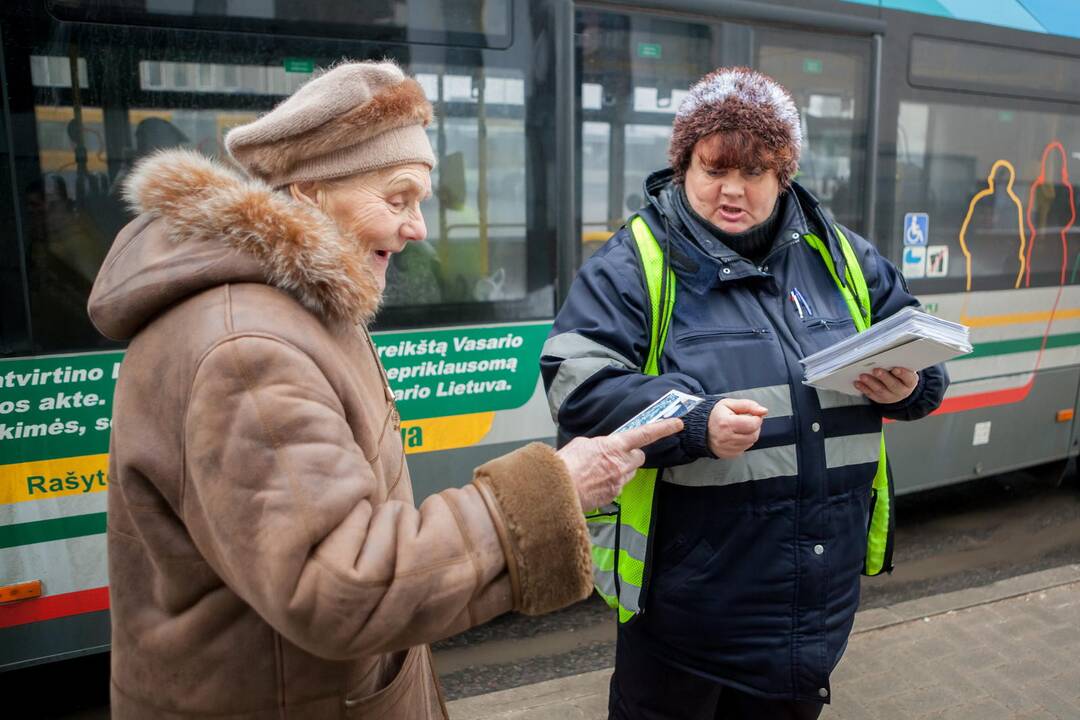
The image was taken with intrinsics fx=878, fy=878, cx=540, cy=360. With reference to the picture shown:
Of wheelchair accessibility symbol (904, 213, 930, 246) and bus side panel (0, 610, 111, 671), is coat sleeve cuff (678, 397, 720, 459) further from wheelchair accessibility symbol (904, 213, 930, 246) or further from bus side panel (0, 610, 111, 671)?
wheelchair accessibility symbol (904, 213, 930, 246)

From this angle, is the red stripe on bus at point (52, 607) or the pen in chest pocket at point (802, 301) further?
the red stripe on bus at point (52, 607)

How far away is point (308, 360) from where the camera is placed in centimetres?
115

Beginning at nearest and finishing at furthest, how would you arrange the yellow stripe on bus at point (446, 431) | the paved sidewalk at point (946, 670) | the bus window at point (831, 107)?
1. the paved sidewalk at point (946, 670)
2. the yellow stripe on bus at point (446, 431)
3. the bus window at point (831, 107)

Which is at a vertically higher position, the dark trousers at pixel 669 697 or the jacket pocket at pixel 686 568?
the jacket pocket at pixel 686 568

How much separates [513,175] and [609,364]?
78.0 inches

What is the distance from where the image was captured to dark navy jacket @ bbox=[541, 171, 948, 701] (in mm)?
1948

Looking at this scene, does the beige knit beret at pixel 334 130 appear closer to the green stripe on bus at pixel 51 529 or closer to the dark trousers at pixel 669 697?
the dark trousers at pixel 669 697

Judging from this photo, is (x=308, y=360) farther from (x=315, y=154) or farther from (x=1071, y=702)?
(x=1071, y=702)

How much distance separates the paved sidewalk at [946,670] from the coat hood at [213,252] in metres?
2.31

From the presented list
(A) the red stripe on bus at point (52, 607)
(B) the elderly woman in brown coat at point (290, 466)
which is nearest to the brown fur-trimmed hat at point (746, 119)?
(B) the elderly woman in brown coat at point (290, 466)

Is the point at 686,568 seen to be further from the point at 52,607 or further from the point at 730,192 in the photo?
the point at 52,607

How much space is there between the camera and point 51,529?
3006 millimetres

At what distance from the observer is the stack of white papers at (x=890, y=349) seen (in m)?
1.74

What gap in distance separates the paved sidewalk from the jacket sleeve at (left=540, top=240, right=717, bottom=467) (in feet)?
5.20
